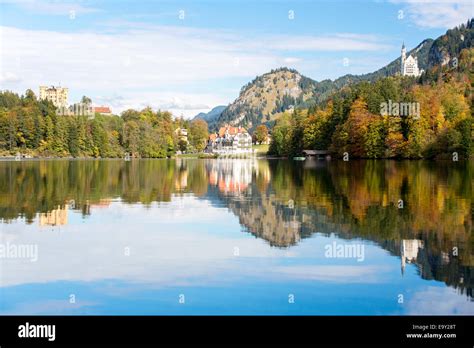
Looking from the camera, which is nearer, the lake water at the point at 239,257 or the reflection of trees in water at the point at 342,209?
the lake water at the point at 239,257

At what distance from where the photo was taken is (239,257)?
1681 cm

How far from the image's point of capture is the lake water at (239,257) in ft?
40.4

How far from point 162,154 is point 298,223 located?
444 ft

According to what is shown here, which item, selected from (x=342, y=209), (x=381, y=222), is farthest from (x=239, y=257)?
(x=342, y=209)

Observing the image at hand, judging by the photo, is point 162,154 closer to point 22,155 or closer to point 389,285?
point 22,155

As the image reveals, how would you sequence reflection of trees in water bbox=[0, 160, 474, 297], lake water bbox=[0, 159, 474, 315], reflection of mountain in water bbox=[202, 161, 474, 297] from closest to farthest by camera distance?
lake water bbox=[0, 159, 474, 315] → reflection of mountain in water bbox=[202, 161, 474, 297] → reflection of trees in water bbox=[0, 160, 474, 297]

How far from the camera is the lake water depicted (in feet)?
40.4

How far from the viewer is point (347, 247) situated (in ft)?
58.5

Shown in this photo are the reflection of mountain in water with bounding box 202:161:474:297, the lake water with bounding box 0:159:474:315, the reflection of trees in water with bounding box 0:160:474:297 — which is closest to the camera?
the lake water with bounding box 0:159:474:315

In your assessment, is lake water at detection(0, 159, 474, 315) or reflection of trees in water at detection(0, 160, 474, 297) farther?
reflection of trees in water at detection(0, 160, 474, 297)

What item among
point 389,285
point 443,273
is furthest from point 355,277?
point 443,273

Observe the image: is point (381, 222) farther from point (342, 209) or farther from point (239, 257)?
point (239, 257)

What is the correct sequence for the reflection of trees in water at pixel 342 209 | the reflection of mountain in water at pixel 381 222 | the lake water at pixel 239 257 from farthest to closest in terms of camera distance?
the reflection of trees in water at pixel 342 209, the reflection of mountain in water at pixel 381 222, the lake water at pixel 239 257
